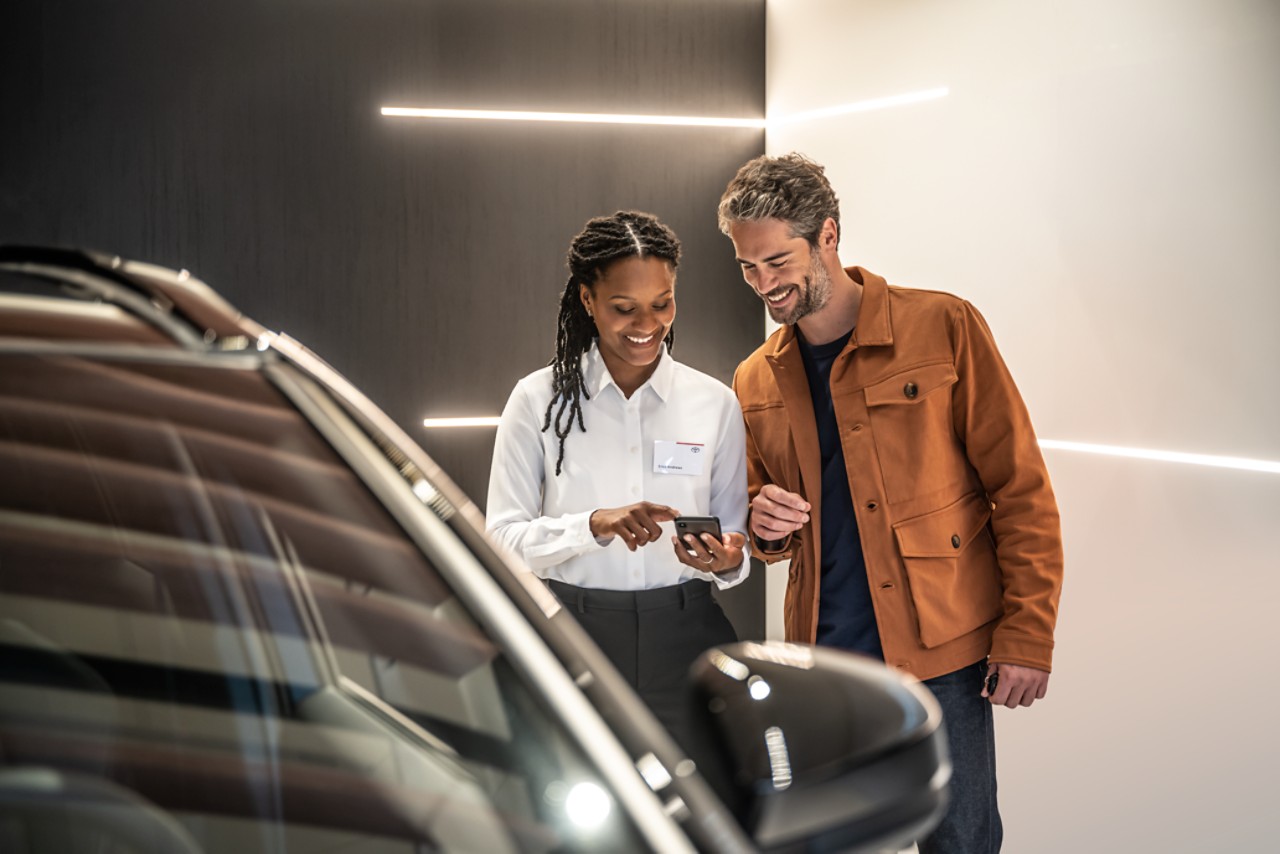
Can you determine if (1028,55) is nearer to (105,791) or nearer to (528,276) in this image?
(528,276)

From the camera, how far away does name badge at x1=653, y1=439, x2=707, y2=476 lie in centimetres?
197

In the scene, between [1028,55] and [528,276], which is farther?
[528,276]

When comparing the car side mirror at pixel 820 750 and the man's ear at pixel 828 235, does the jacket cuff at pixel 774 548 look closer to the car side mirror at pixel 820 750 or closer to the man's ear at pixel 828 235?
the man's ear at pixel 828 235

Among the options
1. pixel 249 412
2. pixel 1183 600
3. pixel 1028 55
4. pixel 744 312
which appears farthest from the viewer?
pixel 744 312

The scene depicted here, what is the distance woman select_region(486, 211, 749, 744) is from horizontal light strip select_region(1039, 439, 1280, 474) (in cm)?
93

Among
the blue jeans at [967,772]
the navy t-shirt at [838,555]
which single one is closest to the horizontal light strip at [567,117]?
the navy t-shirt at [838,555]

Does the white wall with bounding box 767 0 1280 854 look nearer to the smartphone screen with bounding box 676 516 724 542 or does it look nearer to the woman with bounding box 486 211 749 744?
the woman with bounding box 486 211 749 744

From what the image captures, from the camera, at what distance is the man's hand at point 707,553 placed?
179 centimetres

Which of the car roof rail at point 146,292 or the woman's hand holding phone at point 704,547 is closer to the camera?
the car roof rail at point 146,292

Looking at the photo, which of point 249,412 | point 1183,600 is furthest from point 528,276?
point 249,412

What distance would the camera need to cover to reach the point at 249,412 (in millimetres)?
716

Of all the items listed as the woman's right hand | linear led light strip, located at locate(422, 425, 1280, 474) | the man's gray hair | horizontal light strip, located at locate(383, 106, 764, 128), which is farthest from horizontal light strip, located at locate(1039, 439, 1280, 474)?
horizontal light strip, located at locate(383, 106, 764, 128)

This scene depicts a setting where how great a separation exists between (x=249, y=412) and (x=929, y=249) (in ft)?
8.75

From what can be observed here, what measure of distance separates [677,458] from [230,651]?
1.31m
